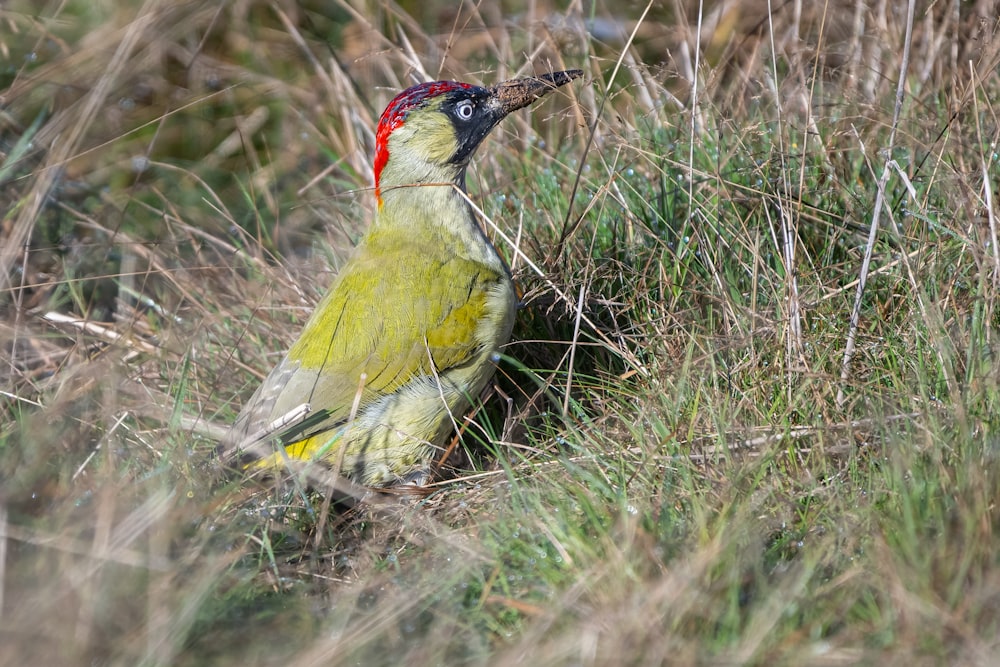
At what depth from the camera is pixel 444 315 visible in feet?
10.0

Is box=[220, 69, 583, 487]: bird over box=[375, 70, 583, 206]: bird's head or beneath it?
beneath

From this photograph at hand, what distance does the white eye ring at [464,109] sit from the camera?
3.25 m

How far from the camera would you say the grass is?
2.03 meters

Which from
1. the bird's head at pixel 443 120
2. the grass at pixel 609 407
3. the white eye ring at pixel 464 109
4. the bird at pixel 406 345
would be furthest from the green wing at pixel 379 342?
the white eye ring at pixel 464 109

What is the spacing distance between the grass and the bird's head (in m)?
0.21

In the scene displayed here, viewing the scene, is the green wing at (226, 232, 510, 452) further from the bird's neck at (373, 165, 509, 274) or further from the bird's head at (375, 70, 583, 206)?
the bird's head at (375, 70, 583, 206)

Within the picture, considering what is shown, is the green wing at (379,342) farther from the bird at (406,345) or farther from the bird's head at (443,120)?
the bird's head at (443,120)

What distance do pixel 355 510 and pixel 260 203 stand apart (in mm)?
2367

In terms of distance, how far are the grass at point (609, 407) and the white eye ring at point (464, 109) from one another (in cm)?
34

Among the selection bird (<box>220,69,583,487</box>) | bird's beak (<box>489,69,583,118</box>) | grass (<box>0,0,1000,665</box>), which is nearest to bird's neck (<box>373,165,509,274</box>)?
bird (<box>220,69,583,487</box>)

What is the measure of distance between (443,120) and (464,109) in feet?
0.24

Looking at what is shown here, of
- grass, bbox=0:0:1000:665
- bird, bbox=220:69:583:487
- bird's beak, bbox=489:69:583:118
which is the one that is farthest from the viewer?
bird's beak, bbox=489:69:583:118

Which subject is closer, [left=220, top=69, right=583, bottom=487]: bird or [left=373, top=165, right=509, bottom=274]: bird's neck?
[left=220, top=69, right=583, bottom=487]: bird

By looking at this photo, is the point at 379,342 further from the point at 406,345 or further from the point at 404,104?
the point at 404,104
